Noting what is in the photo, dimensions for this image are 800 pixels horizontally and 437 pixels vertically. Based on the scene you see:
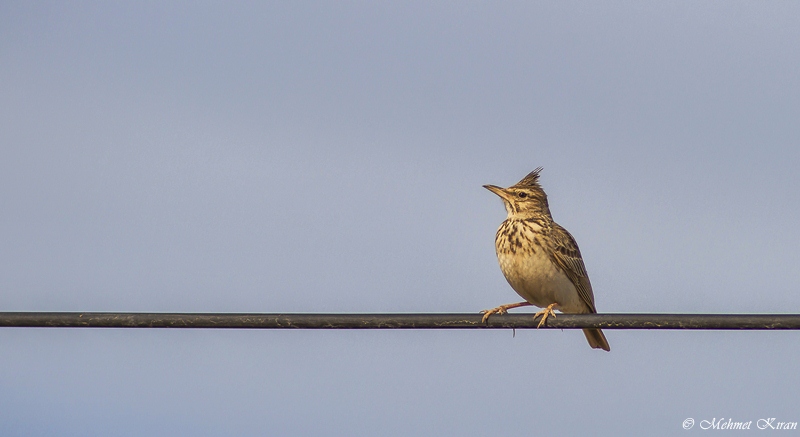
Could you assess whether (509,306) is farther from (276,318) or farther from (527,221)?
(276,318)

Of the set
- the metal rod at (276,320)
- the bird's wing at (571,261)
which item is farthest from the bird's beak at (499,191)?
the metal rod at (276,320)

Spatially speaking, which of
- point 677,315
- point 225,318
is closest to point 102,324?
point 225,318

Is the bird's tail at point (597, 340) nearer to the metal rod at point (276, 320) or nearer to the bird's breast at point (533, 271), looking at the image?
the bird's breast at point (533, 271)

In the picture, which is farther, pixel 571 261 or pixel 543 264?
pixel 571 261

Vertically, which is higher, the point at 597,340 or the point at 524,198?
the point at 524,198

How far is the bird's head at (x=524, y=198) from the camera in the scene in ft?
50.6

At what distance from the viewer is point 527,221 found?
14945 millimetres

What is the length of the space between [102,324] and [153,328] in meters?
0.41

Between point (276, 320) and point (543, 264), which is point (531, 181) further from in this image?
point (276, 320)

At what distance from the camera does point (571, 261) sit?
14.6 m

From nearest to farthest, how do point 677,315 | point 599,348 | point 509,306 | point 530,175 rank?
point 677,315
point 509,306
point 599,348
point 530,175

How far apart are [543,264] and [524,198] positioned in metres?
1.61

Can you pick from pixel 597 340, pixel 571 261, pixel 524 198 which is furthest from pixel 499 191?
pixel 597 340

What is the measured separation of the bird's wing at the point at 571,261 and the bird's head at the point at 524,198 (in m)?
0.44
